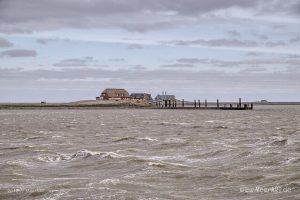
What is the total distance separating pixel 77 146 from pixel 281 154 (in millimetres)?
11031

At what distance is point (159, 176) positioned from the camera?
54.8 feet

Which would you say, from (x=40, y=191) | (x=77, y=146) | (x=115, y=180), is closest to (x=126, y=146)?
(x=77, y=146)

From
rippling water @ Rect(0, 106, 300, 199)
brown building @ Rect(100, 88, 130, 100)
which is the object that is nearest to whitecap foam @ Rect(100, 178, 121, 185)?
rippling water @ Rect(0, 106, 300, 199)

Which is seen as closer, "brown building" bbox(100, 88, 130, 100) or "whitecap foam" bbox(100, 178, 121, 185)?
"whitecap foam" bbox(100, 178, 121, 185)

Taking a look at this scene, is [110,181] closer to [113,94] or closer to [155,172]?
[155,172]

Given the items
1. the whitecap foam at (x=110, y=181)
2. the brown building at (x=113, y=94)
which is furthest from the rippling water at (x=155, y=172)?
the brown building at (x=113, y=94)

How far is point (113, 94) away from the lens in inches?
7559

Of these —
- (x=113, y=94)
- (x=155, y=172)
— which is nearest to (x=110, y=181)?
(x=155, y=172)

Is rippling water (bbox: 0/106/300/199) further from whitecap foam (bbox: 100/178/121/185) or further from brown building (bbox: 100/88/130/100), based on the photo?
brown building (bbox: 100/88/130/100)

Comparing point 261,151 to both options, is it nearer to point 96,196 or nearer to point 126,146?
point 126,146

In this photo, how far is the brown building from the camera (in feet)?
630

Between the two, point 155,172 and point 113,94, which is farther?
point 113,94

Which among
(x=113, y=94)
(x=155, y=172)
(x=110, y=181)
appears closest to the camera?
(x=110, y=181)

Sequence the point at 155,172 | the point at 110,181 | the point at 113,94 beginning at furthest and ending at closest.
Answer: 1. the point at 113,94
2. the point at 155,172
3. the point at 110,181
